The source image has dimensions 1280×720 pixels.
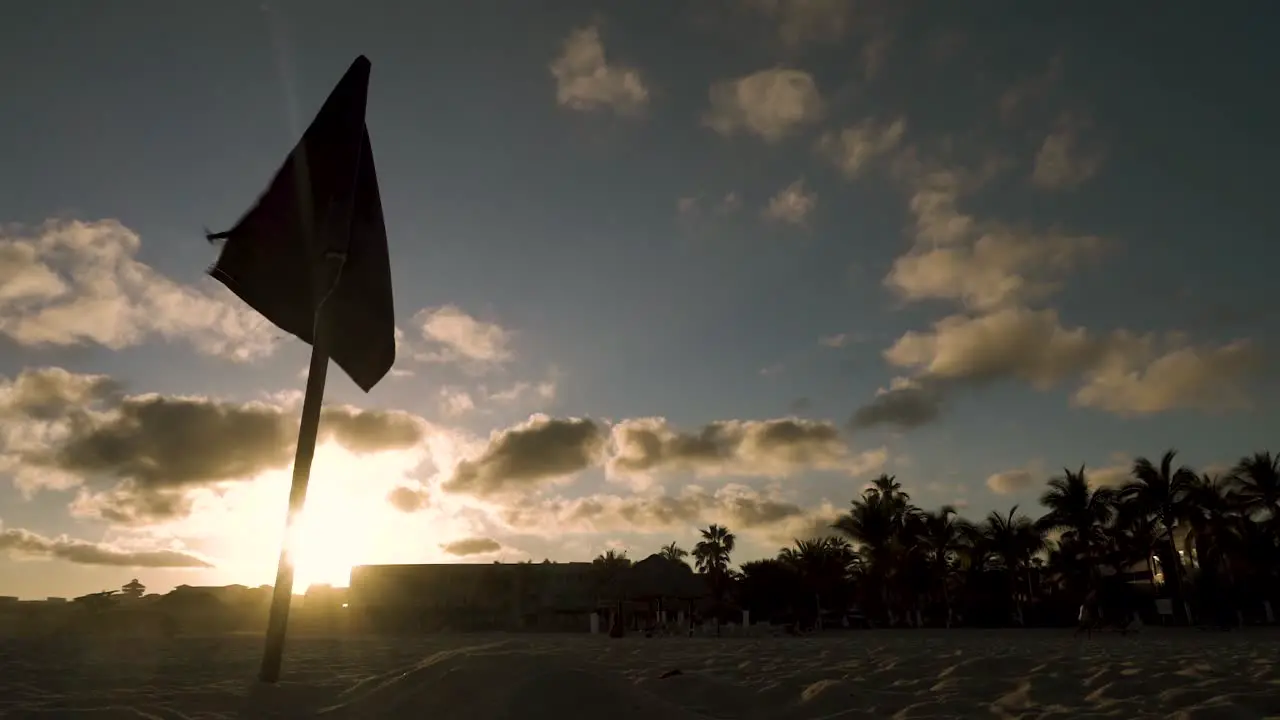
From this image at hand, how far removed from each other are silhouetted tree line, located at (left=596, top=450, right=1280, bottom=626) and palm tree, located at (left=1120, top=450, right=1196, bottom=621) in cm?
4

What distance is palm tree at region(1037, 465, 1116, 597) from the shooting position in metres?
34.8

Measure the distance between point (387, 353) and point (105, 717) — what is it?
2179 mm

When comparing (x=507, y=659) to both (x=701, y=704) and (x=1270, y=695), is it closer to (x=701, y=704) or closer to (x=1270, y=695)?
(x=701, y=704)

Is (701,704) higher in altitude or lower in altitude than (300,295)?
lower

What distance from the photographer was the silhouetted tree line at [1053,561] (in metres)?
30.3

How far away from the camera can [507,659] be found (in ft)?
14.3

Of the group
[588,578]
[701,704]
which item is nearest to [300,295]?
[701,704]

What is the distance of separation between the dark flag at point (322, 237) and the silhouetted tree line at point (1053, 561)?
22.8 metres

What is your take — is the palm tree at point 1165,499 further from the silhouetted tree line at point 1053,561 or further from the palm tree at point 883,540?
the palm tree at point 883,540

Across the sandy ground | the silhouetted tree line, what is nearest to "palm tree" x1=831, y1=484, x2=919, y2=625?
the silhouetted tree line

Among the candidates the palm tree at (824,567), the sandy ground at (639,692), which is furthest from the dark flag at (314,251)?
the palm tree at (824,567)

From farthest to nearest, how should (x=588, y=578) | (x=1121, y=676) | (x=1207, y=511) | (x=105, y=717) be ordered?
(x=588, y=578) → (x=1207, y=511) → (x=1121, y=676) → (x=105, y=717)

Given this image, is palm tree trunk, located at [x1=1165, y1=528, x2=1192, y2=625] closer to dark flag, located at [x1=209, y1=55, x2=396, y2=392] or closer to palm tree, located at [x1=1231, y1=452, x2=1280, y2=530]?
palm tree, located at [x1=1231, y1=452, x2=1280, y2=530]

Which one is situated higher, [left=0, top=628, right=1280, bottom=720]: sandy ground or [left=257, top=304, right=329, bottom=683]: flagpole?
[left=257, top=304, right=329, bottom=683]: flagpole
